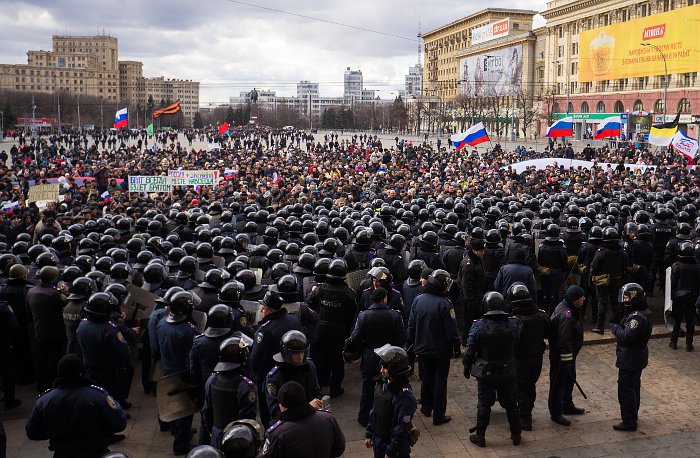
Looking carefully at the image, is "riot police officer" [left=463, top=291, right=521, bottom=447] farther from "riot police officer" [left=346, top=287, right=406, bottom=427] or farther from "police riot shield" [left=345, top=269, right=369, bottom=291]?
"police riot shield" [left=345, top=269, right=369, bottom=291]

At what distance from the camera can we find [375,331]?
7.19 metres

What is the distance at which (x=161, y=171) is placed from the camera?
3158 centimetres

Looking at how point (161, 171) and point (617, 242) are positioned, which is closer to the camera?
point (617, 242)

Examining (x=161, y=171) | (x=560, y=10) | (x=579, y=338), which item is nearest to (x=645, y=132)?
(x=560, y=10)

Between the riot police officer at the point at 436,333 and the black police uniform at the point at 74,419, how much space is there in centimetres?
352

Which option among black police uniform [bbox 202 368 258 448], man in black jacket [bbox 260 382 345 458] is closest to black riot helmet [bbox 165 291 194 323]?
black police uniform [bbox 202 368 258 448]

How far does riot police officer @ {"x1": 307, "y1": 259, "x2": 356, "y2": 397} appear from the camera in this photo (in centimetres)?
809

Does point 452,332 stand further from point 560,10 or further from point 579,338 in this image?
point 560,10

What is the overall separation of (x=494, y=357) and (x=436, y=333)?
0.78m

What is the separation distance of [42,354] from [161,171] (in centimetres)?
2418

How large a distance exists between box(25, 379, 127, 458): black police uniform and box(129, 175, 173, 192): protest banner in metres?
17.3

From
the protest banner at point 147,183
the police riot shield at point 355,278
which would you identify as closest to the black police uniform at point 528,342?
the police riot shield at point 355,278

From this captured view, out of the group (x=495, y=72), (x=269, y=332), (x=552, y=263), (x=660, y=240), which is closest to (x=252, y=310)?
(x=269, y=332)

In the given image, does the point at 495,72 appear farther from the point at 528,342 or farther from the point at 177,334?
the point at 177,334
